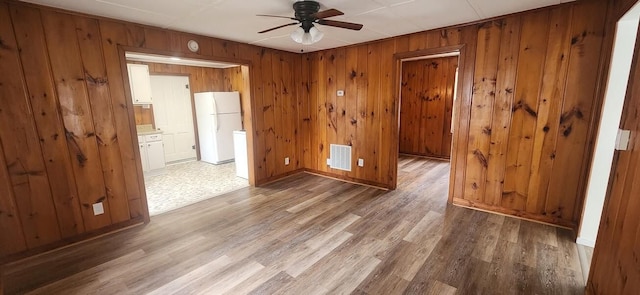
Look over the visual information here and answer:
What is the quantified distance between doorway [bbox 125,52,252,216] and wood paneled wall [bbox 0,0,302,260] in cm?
102

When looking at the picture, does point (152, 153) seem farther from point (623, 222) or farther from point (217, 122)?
point (623, 222)

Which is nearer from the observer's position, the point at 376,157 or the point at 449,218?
the point at 449,218

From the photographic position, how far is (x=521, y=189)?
2.96 metres

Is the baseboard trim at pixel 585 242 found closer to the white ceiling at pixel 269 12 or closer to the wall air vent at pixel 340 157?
the white ceiling at pixel 269 12

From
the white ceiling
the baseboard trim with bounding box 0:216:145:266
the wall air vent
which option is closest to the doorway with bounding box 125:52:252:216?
the baseboard trim with bounding box 0:216:145:266

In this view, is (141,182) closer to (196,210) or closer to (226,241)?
(196,210)

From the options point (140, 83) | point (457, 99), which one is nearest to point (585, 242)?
point (457, 99)

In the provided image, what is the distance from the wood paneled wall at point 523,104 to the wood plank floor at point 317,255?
0.36m

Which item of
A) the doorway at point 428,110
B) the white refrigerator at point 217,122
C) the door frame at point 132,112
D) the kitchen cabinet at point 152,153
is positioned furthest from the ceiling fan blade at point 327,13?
the kitchen cabinet at point 152,153

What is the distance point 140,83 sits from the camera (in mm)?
4988

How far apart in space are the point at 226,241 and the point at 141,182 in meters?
1.37

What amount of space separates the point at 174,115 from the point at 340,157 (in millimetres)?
4133

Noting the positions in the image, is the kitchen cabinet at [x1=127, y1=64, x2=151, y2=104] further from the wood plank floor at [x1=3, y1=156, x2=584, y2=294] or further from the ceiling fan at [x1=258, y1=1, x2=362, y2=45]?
the ceiling fan at [x1=258, y1=1, x2=362, y2=45]

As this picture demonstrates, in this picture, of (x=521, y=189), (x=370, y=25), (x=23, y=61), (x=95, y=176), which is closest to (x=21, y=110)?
(x=23, y=61)
